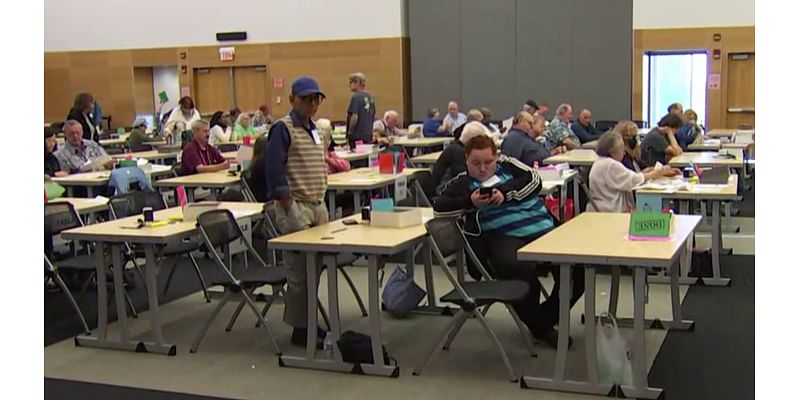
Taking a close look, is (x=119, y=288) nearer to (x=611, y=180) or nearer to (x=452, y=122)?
(x=611, y=180)

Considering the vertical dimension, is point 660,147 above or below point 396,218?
above

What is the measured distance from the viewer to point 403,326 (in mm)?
5254

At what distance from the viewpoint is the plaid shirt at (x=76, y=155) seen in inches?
317

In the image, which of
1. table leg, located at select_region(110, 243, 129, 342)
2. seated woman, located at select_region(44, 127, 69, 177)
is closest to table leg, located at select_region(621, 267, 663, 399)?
table leg, located at select_region(110, 243, 129, 342)

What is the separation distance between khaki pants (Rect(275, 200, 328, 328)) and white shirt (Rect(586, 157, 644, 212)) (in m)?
2.15

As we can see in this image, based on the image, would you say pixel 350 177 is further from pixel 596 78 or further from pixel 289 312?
pixel 596 78

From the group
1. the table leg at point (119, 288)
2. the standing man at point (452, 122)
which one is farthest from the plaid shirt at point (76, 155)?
the standing man at point (452, 122)

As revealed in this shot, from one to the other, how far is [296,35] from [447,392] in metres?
14.0

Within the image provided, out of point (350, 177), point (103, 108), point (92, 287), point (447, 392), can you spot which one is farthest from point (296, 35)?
point (447, 392)

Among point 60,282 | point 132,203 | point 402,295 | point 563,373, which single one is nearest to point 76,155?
point 132,203

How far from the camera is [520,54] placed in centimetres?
1603

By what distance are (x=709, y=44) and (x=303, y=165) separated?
11516 millimetres

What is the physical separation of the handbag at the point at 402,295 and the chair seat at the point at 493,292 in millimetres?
958

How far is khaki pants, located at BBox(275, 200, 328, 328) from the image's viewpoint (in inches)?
183
